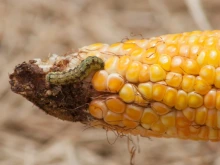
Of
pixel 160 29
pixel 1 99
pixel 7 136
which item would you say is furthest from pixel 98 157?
pixel 160 29

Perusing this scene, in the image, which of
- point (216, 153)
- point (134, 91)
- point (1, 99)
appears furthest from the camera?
point (1, 99)

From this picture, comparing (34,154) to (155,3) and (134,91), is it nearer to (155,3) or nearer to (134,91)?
(155,3)

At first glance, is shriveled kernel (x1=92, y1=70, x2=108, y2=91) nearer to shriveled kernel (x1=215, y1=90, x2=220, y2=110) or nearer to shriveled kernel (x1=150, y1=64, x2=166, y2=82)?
shriveled kernel (x1=150, y1=64, x2=166, y2=82)

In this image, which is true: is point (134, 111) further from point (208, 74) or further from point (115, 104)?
point (208, 74)

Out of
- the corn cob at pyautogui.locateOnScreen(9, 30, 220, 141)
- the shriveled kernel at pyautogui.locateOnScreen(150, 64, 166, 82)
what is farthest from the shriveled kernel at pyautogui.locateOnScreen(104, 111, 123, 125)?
the shriveled kernel at pyautogui.locateOnScreen(150, 64, 166, 82)

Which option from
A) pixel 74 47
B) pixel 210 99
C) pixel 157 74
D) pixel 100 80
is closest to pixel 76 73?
pixel 100 80

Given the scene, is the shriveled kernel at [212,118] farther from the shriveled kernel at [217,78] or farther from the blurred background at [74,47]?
the blurred background at [74,47]
